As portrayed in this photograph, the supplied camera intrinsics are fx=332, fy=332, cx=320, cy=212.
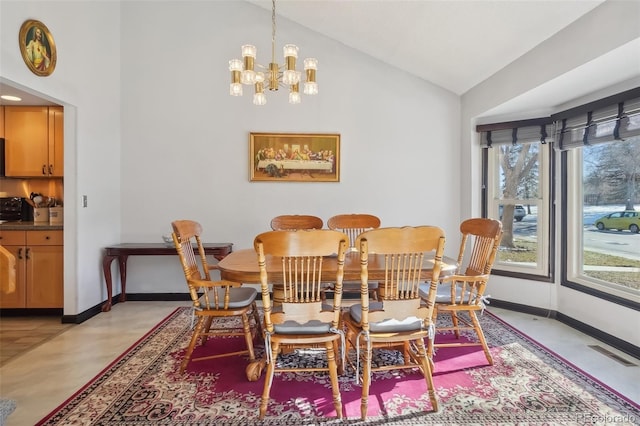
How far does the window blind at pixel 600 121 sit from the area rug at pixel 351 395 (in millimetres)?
1936

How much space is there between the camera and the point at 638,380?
7.36 ft

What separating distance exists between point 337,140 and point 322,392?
287 cm

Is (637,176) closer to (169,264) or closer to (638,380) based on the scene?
(638,380)

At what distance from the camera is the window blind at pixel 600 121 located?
8.68 feet

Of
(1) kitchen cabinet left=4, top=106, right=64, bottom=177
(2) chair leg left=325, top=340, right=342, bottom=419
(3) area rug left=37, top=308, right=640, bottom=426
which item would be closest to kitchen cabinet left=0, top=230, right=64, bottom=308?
(1) kitchen cabinet left=4, top=106, right=64, bottom=177

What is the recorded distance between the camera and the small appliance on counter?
12.6ft

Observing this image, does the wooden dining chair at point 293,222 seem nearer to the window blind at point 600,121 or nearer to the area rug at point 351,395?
the area rug at point 351,395

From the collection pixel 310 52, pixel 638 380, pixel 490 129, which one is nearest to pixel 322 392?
pixel 638 380

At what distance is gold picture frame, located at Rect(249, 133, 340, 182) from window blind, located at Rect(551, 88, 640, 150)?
235cm

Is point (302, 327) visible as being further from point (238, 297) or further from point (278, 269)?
point (238, 297)

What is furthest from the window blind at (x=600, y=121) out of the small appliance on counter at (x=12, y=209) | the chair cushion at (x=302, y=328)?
the small appliance on counter at (x=12, y=209)

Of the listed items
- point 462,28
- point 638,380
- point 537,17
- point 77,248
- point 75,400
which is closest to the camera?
point 75,400

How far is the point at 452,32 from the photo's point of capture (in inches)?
123

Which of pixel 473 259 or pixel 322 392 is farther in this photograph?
pixel 473 259
